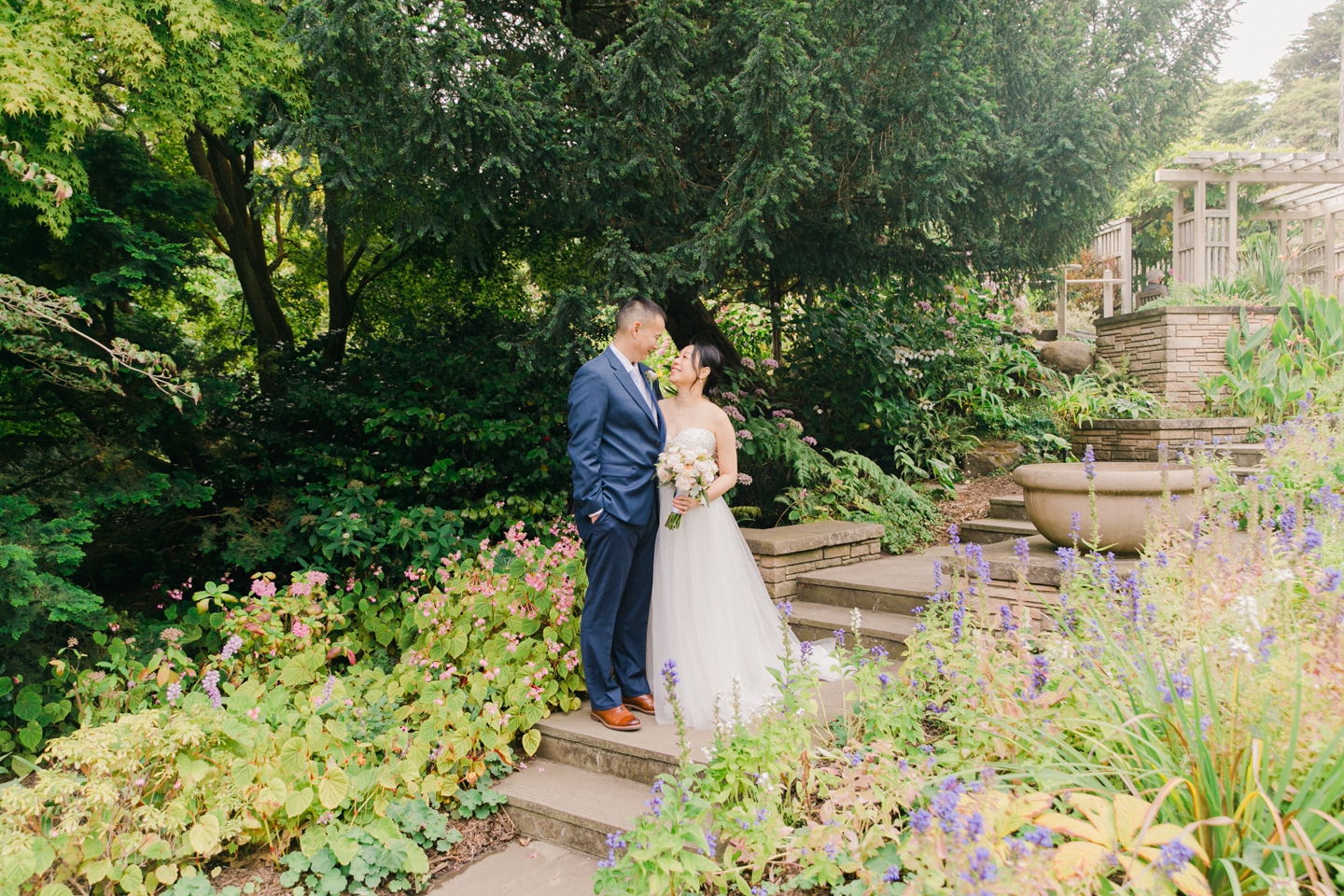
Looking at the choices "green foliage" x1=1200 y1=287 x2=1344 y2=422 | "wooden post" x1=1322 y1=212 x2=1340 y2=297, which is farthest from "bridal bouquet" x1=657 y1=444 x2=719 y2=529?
"wooden post" x1=1322 y1=212 x2=1340 y2=297

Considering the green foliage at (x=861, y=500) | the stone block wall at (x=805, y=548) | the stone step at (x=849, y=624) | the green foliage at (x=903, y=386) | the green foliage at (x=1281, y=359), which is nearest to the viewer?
the stone step at (x=849, y=624)

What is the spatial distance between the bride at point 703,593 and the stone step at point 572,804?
0.39 meters

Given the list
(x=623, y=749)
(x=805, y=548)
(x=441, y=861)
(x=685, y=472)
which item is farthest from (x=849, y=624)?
(x=441, y=861)

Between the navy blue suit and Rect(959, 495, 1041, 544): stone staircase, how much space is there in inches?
116

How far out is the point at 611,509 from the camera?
332cm

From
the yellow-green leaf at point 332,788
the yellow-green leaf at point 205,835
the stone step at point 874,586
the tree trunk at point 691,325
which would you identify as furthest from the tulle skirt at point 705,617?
the tree trunk at point 691,325

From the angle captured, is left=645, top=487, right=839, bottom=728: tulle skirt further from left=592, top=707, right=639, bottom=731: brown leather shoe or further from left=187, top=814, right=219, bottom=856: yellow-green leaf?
left=187, top=814, right=219, bottom=856: yellow-green leaf

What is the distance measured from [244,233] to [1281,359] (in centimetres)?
930

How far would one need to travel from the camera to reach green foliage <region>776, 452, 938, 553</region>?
581 centimetres

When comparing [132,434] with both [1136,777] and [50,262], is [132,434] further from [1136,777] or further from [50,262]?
[1136,777]

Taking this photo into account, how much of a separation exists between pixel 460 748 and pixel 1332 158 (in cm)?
1219

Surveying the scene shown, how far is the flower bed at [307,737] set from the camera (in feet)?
8.45

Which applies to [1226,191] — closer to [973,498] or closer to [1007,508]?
[973,498]

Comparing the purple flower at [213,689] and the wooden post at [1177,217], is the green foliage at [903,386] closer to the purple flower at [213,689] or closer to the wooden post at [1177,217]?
the wooden post at [1177,217]
